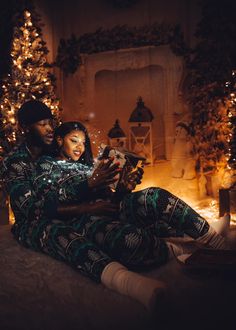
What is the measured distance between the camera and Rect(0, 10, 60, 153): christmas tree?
497cm

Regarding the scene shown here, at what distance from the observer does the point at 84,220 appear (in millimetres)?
2688

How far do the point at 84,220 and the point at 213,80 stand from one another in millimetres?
3440

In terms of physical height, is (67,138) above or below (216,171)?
above

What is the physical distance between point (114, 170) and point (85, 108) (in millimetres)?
4125

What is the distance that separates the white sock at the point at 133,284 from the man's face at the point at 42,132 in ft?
3.66

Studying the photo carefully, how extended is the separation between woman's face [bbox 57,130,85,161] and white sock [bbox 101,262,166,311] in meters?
0.96

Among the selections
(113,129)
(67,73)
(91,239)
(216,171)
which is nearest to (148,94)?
(113,129)

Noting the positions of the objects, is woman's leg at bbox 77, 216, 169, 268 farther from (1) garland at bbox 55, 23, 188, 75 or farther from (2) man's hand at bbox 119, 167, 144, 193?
(1) garland at bbox 55, 23, 188, 75

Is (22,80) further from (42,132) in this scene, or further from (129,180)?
(129,180)

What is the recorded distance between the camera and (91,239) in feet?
8.52

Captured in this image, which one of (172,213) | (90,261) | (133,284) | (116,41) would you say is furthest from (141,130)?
(133,284)

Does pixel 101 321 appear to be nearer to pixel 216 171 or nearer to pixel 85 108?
pixel 216 171

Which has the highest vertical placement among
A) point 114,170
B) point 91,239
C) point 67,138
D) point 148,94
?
point 148,94

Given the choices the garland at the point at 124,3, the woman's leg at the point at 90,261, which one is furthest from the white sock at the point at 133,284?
the garland at the point at 124,3
